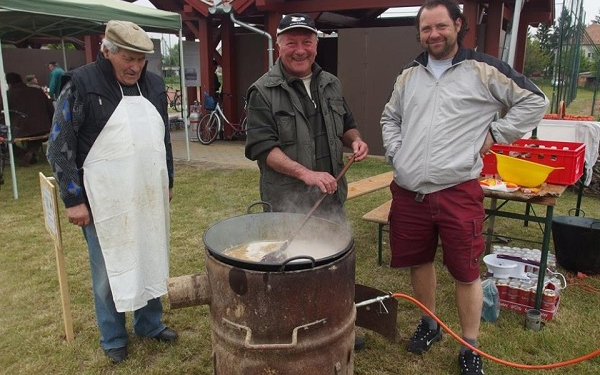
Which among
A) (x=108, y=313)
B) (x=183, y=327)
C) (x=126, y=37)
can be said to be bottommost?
(x=183, y=327)

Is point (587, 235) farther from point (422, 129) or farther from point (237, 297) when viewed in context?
point (237, 297)

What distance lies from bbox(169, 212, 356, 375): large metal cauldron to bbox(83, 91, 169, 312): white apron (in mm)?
679

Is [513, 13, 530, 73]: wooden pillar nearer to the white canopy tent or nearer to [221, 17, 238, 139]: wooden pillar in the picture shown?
[221, 17, 238, 139]: wooden pillar

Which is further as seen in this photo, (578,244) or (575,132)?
(575,132)

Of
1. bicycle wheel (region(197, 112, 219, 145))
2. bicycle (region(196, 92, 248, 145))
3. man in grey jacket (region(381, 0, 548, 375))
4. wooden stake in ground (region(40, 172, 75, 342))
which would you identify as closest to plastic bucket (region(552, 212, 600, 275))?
man in grey jacket (region(381, 0, 548, 375))

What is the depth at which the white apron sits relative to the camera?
230 centimetres

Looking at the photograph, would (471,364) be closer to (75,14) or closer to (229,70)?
(75,14)

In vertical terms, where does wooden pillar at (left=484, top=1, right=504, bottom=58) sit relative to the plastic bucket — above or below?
above

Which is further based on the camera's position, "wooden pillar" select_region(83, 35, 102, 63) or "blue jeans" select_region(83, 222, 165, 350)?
"wooden pillar" select_region(83, 35, 102, 63)

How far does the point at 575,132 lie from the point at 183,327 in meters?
4.41

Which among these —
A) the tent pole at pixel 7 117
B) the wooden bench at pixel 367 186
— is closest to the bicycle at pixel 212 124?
the tent pole at pixel 7 117

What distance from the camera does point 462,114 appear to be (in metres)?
2.28

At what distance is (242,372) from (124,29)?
1602mm

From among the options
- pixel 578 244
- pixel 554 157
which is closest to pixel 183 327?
pixel 554 157
